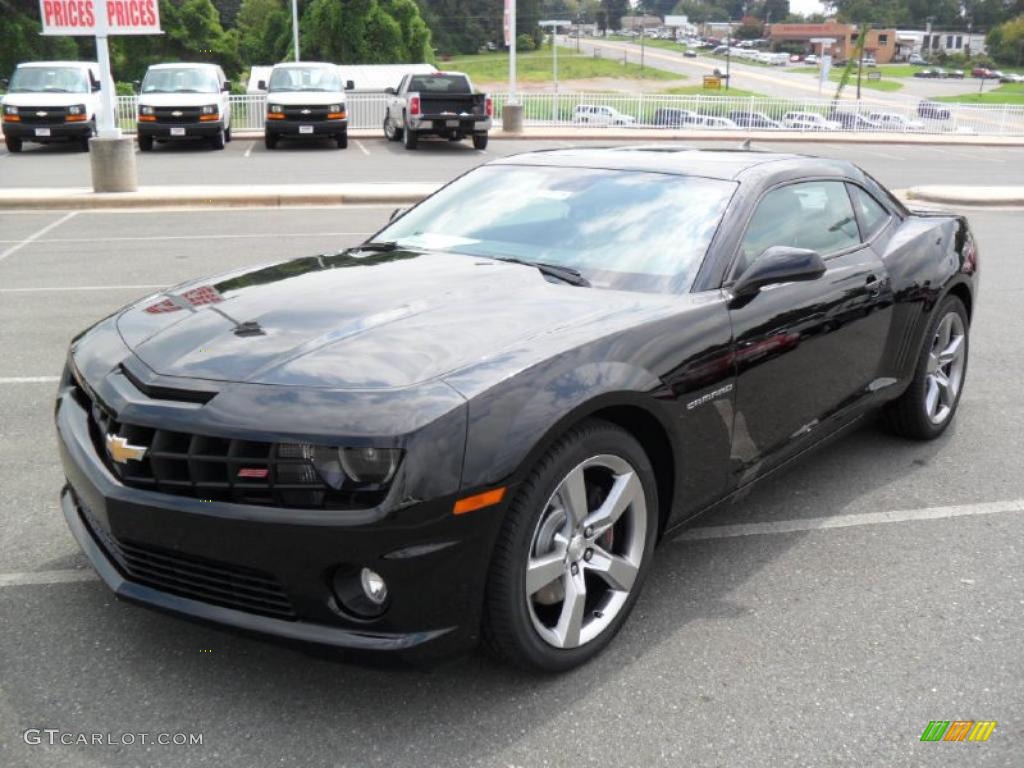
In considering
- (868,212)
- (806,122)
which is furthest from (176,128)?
(868,212)

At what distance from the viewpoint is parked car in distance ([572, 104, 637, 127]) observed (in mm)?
34031

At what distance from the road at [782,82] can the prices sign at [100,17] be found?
219 ft

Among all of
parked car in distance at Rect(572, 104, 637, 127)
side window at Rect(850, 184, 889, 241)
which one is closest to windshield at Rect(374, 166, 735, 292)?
side window at Rect(850, 184, 889, 241)

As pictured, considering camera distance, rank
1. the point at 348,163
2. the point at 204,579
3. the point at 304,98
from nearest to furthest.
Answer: the point at 204,579
the point at 348,163
the point at 304,98

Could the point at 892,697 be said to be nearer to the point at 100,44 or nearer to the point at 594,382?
the point at 594,382

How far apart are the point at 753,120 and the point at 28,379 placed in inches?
1350

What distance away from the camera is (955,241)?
5531 millimetres

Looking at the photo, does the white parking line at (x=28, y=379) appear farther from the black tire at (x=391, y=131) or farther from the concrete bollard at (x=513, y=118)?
the concrete bollard at (x=513, y=118)

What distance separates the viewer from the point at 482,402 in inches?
112

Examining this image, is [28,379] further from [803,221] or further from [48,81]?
[48,81]

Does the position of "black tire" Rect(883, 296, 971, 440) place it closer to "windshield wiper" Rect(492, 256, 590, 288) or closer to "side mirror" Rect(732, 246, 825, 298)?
"side mirror" Rect(732, 246, 825, 298)

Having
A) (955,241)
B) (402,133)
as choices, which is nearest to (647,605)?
(955,241)

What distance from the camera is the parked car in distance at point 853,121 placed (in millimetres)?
36969

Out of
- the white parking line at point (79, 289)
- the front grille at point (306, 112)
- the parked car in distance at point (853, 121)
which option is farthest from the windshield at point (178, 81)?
the parked car in distance at point (853, 121)
